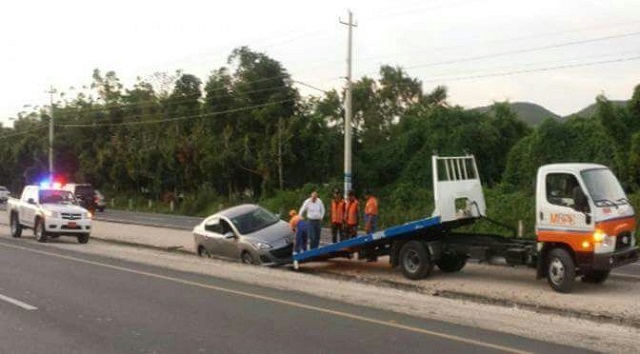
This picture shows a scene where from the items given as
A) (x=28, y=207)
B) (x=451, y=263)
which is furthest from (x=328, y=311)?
(x=28, y=207)

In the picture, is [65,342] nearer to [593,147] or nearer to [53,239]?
[53,239]

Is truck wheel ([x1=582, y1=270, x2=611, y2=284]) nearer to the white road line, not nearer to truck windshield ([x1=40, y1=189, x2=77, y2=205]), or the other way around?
the white road line

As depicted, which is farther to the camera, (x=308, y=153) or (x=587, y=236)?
(x=308, y=153)

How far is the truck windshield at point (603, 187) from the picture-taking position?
12992 mm

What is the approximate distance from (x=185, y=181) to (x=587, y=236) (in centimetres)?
4577

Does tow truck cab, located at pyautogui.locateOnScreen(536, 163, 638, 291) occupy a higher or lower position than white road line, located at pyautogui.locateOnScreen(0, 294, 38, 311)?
higher

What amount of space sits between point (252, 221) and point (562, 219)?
8119 mm

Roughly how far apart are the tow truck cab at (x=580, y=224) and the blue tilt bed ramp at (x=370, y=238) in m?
2.23

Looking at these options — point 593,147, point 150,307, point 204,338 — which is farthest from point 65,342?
point 593,147

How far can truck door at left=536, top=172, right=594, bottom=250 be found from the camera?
41.9 ft

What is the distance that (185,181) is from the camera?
5603 centimetres

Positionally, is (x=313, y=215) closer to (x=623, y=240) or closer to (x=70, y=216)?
(x=623, y=240)

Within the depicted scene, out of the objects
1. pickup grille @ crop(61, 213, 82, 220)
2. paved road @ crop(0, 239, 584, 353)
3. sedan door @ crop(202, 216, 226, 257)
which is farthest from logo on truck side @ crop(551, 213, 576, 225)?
pickup grille @ crop(61, 213, 82, 220)

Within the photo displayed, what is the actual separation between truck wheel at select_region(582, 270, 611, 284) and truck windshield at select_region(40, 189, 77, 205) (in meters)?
17.3
